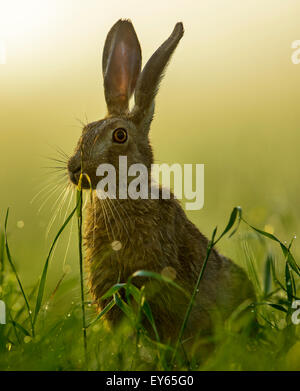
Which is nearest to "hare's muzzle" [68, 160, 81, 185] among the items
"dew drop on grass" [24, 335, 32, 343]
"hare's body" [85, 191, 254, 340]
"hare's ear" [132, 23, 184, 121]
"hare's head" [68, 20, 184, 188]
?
"hare's head" [68, 20, 184, 188]

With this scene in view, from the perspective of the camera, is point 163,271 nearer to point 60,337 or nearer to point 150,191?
point 150,191

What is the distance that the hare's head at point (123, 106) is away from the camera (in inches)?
166

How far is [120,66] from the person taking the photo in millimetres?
5039

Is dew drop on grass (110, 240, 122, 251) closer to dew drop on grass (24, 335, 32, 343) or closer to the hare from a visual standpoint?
the hare

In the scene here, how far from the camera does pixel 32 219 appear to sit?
22.0 ft

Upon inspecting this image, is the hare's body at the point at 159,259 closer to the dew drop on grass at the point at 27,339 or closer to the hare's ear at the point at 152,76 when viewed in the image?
the hare's ear at the point at 152,76

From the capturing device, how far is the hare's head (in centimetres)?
421

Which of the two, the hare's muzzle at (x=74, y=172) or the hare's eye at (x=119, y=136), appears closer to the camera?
the hare's muzzle at (x=74, y=172)

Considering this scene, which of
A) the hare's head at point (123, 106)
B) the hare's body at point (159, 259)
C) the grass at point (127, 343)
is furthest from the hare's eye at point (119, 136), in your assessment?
the grass at point (127, 343)

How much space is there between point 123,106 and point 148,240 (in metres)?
1.46
